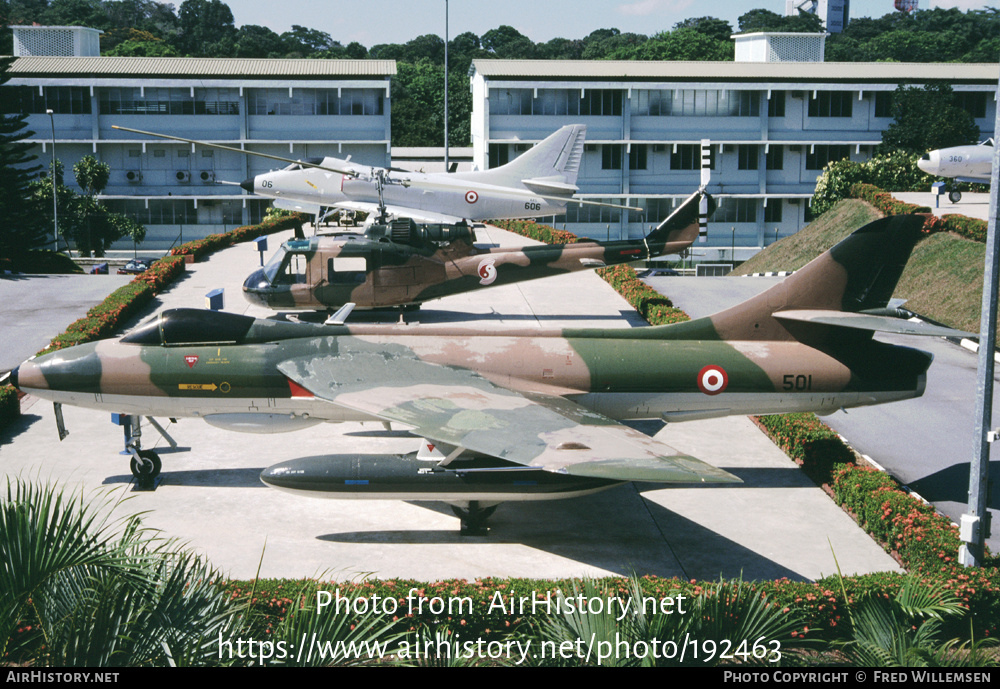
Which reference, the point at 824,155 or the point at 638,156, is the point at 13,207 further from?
the point at 824,155

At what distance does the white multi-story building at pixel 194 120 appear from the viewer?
244 ft

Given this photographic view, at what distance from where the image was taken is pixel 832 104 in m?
76.7

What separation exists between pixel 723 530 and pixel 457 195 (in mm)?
25851

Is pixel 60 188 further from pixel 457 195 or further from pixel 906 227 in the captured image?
pixel 906 227

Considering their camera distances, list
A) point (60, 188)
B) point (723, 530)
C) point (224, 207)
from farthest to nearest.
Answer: point (224, 207) < point (60, 188) < point (723, 530)

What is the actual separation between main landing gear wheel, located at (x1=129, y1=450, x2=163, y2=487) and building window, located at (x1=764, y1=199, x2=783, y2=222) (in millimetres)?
69419

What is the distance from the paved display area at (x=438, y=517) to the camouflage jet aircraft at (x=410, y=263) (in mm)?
7536

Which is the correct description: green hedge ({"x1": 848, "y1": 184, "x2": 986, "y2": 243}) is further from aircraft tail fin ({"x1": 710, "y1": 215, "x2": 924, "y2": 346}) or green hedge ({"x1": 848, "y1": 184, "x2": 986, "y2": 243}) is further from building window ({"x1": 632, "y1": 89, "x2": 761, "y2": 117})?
building window ({"x1": 632, "y1": 89, "x2": 761, "y2": 117})

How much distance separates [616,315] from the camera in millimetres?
32562

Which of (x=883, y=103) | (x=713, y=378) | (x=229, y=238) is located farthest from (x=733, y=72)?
(x=713, y=378)

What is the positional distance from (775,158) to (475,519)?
6967 centimetres

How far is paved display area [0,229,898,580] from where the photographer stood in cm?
1431
